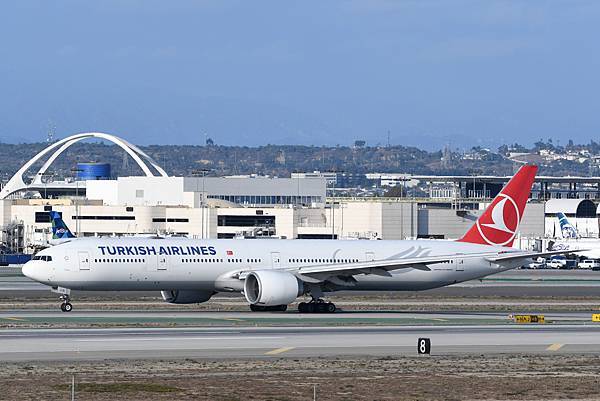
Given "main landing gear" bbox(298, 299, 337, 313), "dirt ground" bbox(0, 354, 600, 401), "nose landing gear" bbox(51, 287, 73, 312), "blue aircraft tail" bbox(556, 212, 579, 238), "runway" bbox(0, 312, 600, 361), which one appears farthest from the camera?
"blue aircraft tail" bbox(556, 212, 579, 238)

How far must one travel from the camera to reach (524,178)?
79.8 m

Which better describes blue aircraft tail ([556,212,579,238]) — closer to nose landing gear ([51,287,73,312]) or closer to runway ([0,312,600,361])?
runway ([0,312,600,361])

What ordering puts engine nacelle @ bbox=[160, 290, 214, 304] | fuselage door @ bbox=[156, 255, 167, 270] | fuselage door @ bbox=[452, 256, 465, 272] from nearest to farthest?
fuselage door @ bbox=[156, 255, 167, 270], engine nacelle @ bbox=[160, 290, 214, 304], fuselage door @ bbox=[452, 256, 465, 272]

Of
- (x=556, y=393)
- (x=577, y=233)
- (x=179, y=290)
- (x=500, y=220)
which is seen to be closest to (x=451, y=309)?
(x=500, y=220)

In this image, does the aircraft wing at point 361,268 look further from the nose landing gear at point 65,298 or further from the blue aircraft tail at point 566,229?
the blue aircraft tail at point 566,229

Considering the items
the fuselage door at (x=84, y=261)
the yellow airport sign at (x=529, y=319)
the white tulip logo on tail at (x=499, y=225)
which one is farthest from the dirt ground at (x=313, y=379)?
the white tulip logo on tail at (x=499, y=225)

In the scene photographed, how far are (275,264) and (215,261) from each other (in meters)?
3.59

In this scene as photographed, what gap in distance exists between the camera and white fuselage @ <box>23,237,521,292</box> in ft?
224

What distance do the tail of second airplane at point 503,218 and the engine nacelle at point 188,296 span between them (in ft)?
53.3

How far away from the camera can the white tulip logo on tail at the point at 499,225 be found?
77925 mm

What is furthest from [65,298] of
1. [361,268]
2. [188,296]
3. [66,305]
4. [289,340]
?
[289,340]

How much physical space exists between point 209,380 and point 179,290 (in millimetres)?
32296

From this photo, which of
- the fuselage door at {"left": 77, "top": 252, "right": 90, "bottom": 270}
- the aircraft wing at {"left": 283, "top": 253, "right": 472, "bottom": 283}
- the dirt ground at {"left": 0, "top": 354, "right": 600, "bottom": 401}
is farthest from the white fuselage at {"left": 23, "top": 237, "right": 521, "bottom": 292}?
the dirt ground at {"left": 0, "top": 354, "right": 600, "bottom": 401}

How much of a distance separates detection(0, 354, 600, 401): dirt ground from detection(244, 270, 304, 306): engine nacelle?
22.2 m
